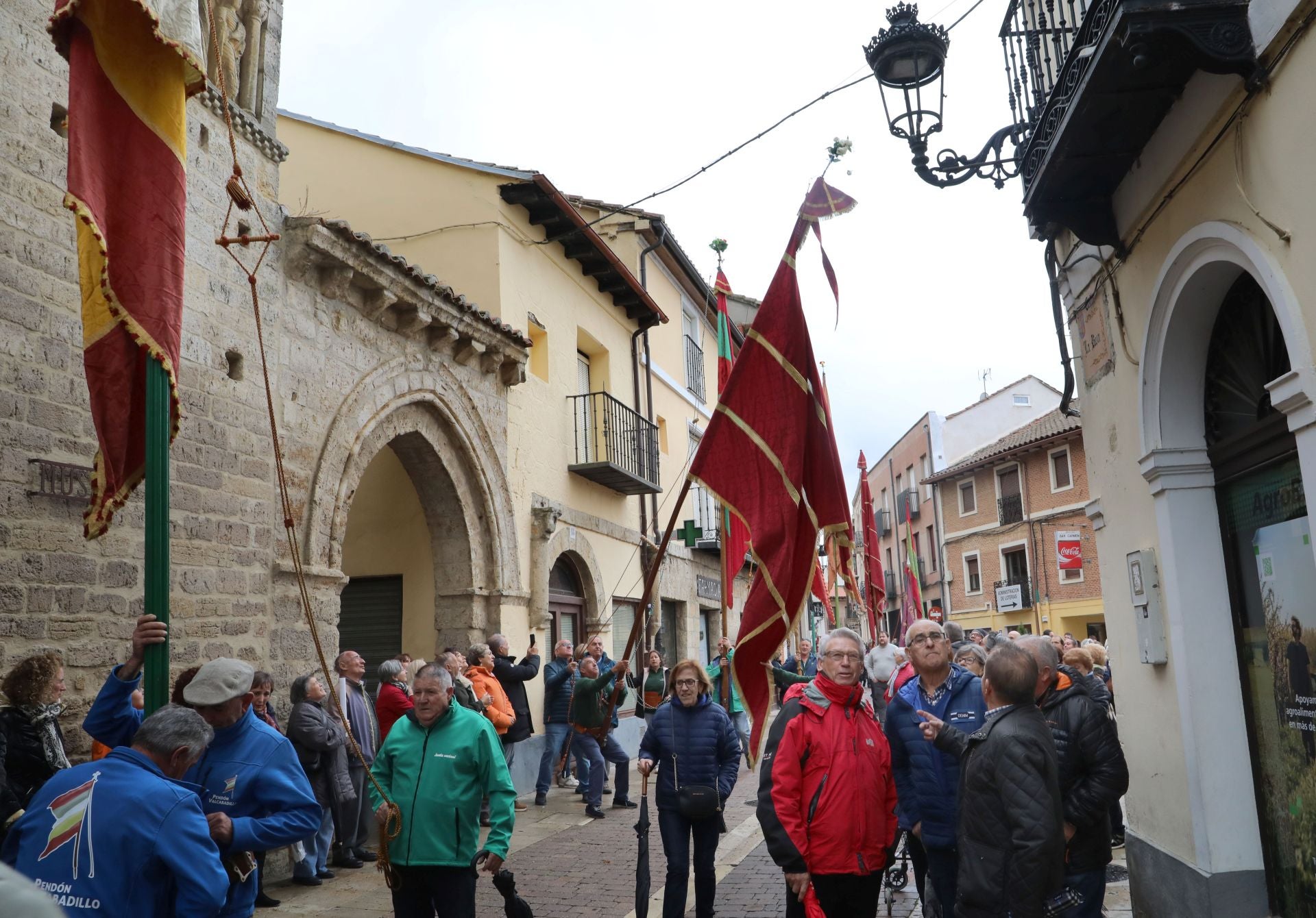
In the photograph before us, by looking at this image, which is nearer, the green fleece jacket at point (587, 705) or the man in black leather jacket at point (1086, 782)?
the man in black leather jacket at point (1086, 782)

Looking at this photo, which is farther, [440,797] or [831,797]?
[440,797]

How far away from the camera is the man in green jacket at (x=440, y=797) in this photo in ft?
15.1

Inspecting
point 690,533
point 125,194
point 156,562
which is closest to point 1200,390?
point 156,562

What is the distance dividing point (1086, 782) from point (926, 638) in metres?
0.92

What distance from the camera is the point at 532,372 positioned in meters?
14.1

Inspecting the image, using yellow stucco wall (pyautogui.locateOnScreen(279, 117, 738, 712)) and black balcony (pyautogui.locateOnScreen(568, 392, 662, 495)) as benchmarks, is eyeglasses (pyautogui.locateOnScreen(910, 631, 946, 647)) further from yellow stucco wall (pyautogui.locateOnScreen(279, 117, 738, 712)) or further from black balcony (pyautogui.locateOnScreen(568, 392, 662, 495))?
black balcony (pyautogui.locateOnScreen(568, 392, 662, 495))

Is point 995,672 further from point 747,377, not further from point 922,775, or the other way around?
point 747,377

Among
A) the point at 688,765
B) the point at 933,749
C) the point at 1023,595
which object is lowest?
the point at 688,765

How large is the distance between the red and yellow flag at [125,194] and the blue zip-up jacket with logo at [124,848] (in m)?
1.59

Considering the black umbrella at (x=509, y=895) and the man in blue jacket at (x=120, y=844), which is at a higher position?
the man in blue jacket at (x=120, y=844)

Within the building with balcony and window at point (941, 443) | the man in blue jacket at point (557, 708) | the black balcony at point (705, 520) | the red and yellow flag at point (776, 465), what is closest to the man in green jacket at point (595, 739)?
the man in blue jacket at point (557, 708)

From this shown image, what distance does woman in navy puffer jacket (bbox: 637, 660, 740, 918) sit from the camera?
6008mm

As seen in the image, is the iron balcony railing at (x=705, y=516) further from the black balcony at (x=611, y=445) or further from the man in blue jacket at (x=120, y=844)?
the man in blue jacket at (x=120, y=844)

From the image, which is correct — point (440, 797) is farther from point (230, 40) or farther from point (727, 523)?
point (230, 40)
